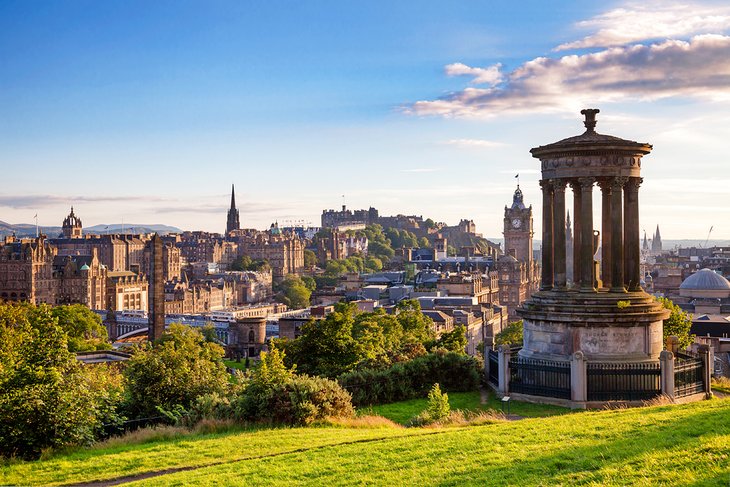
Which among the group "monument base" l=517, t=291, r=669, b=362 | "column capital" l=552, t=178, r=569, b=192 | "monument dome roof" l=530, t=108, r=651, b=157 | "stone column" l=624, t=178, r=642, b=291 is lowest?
"monument base" l=517, t=291, r=669, b=362

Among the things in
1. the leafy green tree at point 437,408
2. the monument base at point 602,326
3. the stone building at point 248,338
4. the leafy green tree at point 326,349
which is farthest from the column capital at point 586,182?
the stone building at point 248,338

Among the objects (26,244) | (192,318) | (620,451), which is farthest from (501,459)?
(26,244)

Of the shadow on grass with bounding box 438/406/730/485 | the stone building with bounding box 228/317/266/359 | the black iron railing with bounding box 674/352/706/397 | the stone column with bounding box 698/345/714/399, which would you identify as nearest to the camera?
the shadow on grass with bounding box 438/406/730/485

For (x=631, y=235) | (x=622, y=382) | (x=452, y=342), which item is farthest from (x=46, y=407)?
(x=452, y=342)

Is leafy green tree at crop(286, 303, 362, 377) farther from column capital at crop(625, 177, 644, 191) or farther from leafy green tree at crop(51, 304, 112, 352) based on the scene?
leafy green tree at crop(51, 304, 112, 352)

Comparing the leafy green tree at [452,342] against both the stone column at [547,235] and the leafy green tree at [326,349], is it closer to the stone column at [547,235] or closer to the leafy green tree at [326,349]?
the leafy green tree at [326,349]

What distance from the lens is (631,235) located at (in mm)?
28344

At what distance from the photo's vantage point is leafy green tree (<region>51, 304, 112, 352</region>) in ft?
278

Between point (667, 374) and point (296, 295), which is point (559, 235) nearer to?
point (667, 374)

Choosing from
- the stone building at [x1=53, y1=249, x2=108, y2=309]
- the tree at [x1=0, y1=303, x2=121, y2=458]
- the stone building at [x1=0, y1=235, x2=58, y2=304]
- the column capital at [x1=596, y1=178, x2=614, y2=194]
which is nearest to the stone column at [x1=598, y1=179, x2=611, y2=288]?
the column capital at [x1=596, y1=178, x2=614, y2=194]

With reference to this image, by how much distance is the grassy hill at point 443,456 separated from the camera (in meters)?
13.6

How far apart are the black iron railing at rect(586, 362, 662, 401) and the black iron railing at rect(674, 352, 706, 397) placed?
0.91m

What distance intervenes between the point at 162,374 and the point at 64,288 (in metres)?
141

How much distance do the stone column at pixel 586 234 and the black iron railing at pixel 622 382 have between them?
3.34 metres
